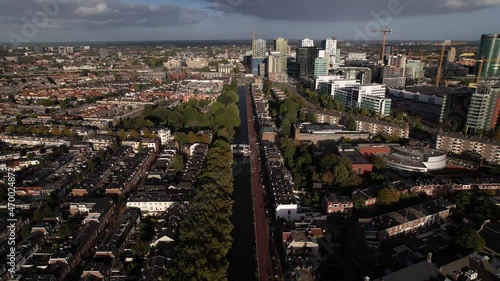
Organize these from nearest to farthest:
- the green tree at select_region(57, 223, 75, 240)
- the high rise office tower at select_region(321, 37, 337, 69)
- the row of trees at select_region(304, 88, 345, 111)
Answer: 1. the green tree at select_region(57, 223, 75, 240)
2. the row of trees at select_region(304, 88, 345, 111)
3. the high rise office tower at select_region(321, 37, 337, 69)

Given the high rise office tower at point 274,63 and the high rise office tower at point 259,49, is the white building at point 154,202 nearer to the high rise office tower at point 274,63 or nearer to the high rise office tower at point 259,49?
the high rise office tower at point 274,63

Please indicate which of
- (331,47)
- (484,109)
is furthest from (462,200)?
(331,47)

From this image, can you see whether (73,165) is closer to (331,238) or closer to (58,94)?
(331,238)

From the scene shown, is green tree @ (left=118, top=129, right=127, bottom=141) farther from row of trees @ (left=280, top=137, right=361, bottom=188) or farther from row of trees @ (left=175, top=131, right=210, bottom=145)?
row of trees @ (left=280, top=137, right=361, bottom=188)

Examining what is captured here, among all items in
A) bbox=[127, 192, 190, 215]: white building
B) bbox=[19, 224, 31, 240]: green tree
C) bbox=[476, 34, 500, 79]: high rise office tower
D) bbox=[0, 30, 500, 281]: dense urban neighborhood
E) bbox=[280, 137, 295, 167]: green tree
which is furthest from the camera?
bbox=[476, 34, 500, 79]: high rise office tower

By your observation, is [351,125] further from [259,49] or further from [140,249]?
[259,49]

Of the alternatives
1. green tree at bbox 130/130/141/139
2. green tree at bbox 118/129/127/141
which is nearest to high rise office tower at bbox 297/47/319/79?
green tree at bbox 130/130/141/139
